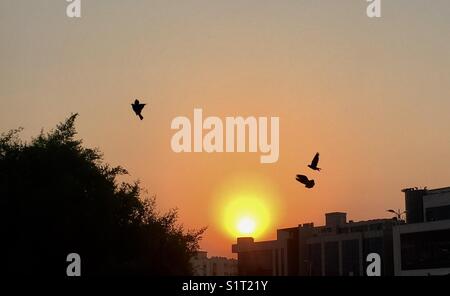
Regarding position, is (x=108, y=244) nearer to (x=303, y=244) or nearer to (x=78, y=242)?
(x=78, y=242)

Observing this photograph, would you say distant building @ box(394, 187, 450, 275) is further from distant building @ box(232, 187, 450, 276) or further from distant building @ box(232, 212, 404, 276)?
distant building @ box(232, 212, 404, 276)

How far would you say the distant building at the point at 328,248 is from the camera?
161 meters

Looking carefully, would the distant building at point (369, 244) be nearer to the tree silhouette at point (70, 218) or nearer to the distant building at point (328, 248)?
the distant building at point (328, 248)

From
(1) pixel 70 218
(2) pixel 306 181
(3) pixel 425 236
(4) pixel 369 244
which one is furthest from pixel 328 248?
(2) pixel 306 181

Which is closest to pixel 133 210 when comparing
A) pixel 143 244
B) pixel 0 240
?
pixel 143 244

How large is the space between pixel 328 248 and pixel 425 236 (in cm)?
4097

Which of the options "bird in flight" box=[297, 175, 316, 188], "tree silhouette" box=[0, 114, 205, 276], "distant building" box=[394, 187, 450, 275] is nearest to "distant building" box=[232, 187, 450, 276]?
"distant building" box=[394, 187, 450, 275]

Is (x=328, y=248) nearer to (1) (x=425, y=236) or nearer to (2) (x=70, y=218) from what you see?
(1) (x=425, y=236)

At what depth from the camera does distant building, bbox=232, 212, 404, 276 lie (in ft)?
529

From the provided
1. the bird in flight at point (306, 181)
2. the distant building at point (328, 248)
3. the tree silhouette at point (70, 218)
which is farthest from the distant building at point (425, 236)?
the bird in flight at point (306, 181)

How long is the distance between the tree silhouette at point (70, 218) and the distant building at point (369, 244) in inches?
2809

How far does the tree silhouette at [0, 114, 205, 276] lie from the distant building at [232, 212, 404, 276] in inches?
3791

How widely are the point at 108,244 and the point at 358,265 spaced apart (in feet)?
368

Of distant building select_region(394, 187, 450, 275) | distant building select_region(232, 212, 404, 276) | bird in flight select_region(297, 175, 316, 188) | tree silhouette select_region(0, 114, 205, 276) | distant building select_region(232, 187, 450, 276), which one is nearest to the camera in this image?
bird in flight select_region(297, 175, 316, 188)
